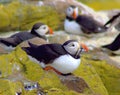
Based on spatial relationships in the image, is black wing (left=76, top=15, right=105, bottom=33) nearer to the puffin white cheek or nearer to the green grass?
the puffin white cheek

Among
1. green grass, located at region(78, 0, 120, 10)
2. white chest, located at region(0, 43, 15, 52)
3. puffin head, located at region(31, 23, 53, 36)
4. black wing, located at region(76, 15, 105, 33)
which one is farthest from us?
green grass, located at region(78, 0, 120, 10)

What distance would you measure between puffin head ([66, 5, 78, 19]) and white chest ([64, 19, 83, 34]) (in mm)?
117

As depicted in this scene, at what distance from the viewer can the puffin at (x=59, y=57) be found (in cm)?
582

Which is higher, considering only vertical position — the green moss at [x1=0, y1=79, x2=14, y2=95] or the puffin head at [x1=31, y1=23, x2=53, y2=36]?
the green moss at [x1=0, y1=79, x2=14, y2=95]

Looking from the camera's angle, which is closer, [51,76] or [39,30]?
[51,76]

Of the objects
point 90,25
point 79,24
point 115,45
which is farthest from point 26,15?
point 115,45

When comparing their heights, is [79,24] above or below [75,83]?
below

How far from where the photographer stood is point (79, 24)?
9078mm

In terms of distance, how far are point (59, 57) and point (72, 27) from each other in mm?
3313

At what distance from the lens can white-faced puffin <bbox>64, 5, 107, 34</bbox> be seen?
29.4 feet

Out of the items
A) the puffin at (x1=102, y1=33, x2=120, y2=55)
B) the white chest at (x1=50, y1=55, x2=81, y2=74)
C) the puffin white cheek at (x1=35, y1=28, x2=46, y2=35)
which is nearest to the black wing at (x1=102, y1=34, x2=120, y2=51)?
the puffin at (x1=102, y1=33, x2=120, y2=55)

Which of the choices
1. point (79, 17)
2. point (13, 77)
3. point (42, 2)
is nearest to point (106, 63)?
point (13, 77)

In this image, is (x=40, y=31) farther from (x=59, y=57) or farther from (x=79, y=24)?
(x=59, y=57)

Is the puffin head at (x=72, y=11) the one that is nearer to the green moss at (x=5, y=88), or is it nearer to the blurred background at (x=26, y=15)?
the blurred background at (x=26, y=15)
